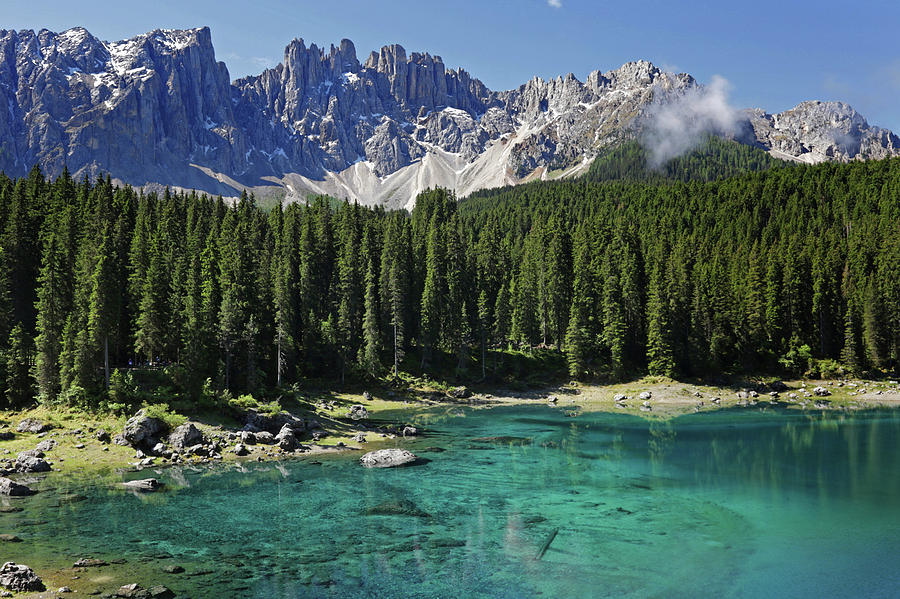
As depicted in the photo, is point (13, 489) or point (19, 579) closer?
point (19, 579)

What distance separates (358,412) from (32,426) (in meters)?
29.2

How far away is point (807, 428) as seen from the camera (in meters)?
55.4

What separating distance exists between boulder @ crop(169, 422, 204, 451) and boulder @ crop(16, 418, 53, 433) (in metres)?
10.1

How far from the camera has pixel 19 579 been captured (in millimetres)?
18734

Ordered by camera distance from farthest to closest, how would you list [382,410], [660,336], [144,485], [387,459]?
[660,336] < [382,410] < [387,459] < [144,485]

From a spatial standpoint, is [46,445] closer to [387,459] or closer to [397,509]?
[387,459]

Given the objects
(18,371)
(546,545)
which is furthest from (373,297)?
(546,545)

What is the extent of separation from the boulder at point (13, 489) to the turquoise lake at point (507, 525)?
140 cm

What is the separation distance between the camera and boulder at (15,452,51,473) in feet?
122

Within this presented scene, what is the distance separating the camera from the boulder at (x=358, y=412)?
60781 millimetres

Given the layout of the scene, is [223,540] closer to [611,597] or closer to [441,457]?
[611,597]

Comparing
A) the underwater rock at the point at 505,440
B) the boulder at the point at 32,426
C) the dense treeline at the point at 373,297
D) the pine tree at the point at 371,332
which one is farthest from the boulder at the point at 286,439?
the pine tree at the point at 371,332

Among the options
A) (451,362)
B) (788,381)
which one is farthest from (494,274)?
(788,381)

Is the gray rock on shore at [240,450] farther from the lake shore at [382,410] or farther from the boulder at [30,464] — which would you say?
the boulder at [30,464]
